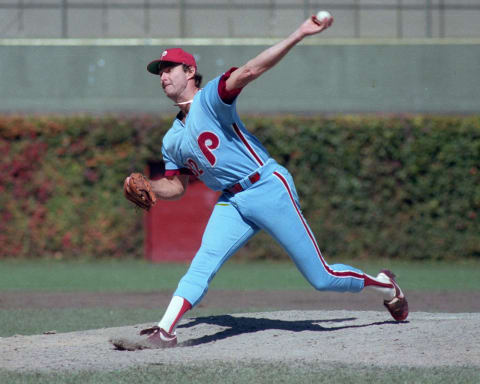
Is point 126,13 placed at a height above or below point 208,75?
above

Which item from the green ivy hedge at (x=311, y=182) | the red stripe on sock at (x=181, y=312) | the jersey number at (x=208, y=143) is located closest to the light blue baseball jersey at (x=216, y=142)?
the jersey number at (x=208, y=143)

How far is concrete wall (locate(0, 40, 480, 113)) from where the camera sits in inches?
731

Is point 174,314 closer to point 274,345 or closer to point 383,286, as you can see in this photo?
point 274,345

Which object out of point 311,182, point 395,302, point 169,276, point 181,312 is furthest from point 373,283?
point 311,182

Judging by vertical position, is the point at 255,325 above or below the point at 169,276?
above

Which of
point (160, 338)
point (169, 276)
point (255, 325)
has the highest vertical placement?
point (160, 338)

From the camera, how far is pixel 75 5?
1956cm

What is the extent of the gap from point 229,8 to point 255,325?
14217 mm

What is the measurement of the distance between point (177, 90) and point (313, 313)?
110 inches

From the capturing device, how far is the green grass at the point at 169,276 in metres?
12.4

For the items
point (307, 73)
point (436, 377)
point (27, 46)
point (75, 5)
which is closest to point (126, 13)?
point (75, 5)

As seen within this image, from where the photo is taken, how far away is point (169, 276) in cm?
1409

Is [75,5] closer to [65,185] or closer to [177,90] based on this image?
[65,185]

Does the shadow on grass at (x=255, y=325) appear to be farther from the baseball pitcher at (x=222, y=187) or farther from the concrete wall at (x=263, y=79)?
the concrete wall at (x=263, y=79)
